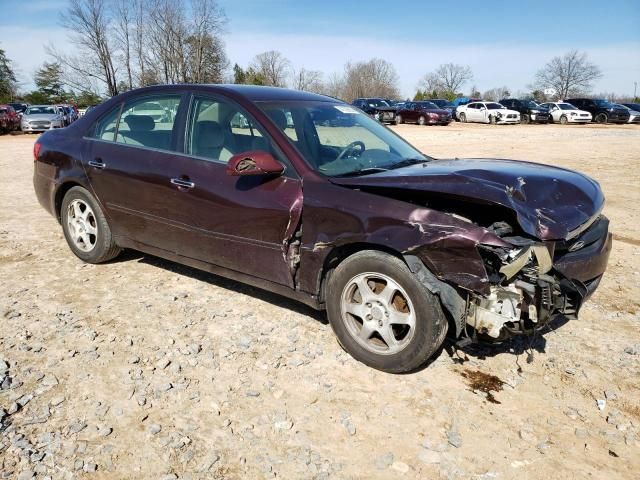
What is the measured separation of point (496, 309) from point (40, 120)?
1103 inches

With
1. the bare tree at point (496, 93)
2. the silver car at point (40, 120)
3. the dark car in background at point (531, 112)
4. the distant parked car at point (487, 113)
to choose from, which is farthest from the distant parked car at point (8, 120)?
the bare tree at point (496, 93)

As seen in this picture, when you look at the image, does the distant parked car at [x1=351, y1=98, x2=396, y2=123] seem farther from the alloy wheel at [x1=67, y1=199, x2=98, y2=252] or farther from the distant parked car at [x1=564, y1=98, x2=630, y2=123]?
the alloy wheel at [x1=67, y1=199, x2=98, y2=252]

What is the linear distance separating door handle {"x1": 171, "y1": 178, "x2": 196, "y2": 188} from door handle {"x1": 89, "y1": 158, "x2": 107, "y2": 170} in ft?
3.06

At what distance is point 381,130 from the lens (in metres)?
4.37

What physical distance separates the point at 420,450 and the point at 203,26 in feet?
177

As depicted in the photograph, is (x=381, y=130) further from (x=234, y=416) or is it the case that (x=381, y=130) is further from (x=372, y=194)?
(x=234, y=416)

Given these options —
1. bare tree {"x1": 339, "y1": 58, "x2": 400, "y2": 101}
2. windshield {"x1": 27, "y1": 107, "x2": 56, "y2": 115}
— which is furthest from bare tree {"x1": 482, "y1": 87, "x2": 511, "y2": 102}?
windshield {"x1": 27, "y1": 107, "x2": 56, "y2": 115}

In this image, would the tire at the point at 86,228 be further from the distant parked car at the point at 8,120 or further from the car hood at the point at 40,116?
the distant parked car at the point at 8,120

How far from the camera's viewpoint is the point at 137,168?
164 inches

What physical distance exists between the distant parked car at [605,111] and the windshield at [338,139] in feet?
120

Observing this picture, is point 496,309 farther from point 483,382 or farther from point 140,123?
point 140,123

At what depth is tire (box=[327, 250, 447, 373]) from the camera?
290 cm

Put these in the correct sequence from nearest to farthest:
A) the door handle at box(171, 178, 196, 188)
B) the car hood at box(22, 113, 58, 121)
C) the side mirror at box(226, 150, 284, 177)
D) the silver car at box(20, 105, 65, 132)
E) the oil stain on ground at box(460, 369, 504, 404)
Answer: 1. the oil stain on ground at box(460, 369, 504, 404)
2. the side mirror at box(226, 150, 284, 177)
3. the door handle at box(171, 178, 196, 188)
4. the silver car at box(20, 105, 65, 132)
5. the car hood at box(22, 113, 58, 121)

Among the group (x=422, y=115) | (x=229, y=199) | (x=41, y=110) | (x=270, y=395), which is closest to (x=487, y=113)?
(x=422, y=115)
